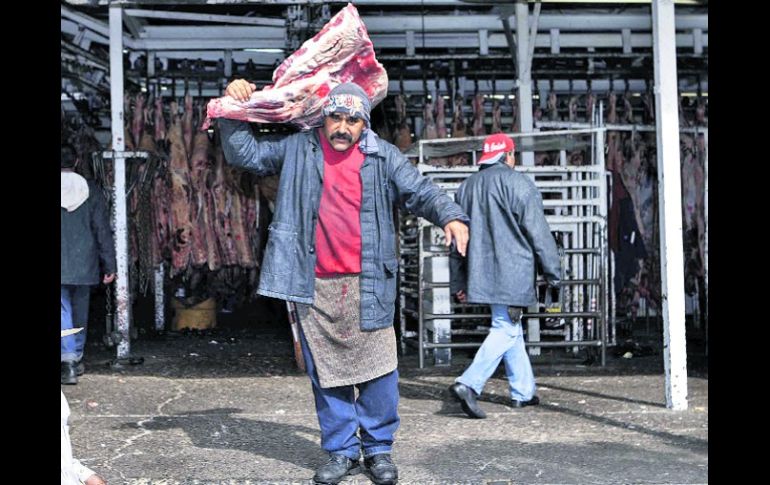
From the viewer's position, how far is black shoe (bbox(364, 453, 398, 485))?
499 cm

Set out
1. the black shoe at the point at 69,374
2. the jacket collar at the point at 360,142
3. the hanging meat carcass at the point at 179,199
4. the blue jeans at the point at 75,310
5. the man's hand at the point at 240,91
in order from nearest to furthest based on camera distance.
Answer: the man's hand at the point at 240,91 < the jacket collar at the point at 360,142 < the black shoe at the point at 69,374 < the blue jeans at the point at 75,310 < the hanging meat carcass at the point at 179,199

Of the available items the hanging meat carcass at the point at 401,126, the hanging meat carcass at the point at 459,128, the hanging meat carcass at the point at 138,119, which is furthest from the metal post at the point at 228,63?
the hanging meat carcass at the point at 459,128

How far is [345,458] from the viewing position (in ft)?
16.7

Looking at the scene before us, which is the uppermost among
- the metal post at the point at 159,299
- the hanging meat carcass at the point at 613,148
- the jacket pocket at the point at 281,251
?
the hanging meat carcass at the point at 613,148

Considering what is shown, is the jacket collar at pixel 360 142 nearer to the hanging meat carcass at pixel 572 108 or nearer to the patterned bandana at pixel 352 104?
the patterned bandana at pixel 352 104

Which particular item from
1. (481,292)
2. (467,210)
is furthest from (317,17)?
(481,292)

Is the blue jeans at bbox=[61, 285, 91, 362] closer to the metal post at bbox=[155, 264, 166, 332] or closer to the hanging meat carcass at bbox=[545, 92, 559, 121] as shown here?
the metal post at bbox=[155, 264, 166, 332]

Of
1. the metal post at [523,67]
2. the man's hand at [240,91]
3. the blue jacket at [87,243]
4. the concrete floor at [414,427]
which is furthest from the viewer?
the metal post at [523,67]

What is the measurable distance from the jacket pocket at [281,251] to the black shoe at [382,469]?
42.0 inches

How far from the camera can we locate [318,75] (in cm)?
533

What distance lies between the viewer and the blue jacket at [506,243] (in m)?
7.10

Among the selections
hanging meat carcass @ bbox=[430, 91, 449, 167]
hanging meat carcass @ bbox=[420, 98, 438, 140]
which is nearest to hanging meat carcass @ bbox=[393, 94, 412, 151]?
hanging meat carcass @ bbox=[420, 98, 438, 140]

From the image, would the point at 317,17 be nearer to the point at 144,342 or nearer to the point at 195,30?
the point at 195,30

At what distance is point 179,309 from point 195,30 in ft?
11.5
